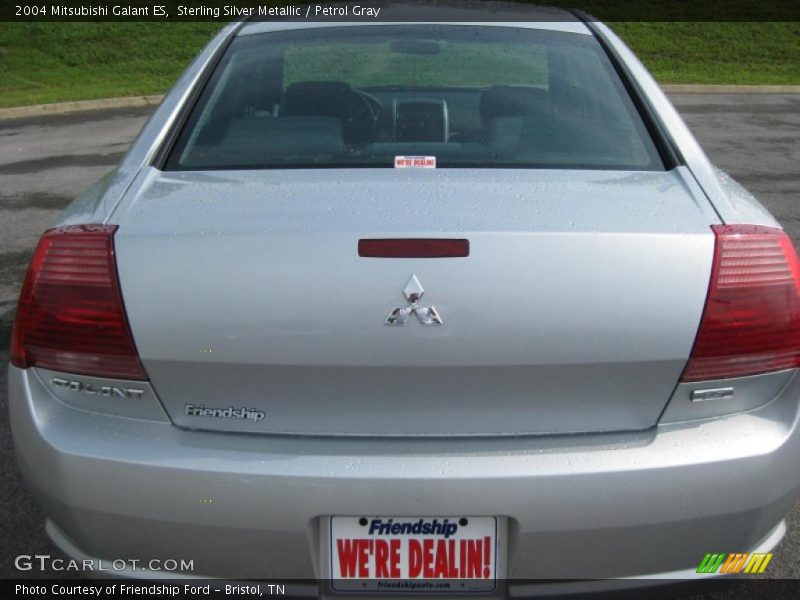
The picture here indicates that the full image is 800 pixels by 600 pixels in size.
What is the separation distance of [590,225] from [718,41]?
76.1ft

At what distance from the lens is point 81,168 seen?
367 inches

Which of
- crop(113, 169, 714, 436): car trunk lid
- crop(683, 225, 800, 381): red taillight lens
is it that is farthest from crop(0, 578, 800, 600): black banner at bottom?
crop(683, 225, 800, 381): red taillight lens

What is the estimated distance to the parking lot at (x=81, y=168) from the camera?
9.80 ft

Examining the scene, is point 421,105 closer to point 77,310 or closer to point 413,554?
point 77,310

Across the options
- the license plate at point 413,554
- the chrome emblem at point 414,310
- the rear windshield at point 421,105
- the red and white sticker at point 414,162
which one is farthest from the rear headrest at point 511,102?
the license plate at point 413,554

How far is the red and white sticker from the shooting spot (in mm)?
2305

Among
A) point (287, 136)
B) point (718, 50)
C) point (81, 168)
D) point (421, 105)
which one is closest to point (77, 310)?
point (287, 136)

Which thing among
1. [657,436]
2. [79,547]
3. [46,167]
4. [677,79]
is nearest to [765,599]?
[657,436]

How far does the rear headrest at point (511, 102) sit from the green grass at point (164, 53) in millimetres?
14668

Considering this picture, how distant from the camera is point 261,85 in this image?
2883 mm

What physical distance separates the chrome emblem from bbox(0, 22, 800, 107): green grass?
15743mm

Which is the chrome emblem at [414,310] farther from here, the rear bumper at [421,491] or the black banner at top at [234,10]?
the black banner at top at [234,10]

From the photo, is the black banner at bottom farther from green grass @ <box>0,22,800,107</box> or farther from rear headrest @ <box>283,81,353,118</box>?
green grass @ <box>0,22,800,107</box>

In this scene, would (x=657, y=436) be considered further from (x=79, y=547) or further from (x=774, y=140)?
(x=774, y=140)
